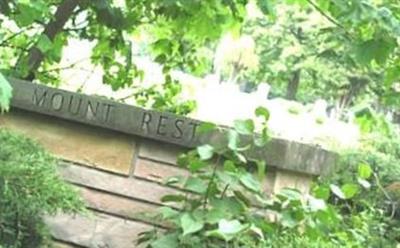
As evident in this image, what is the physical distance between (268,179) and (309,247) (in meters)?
0.42

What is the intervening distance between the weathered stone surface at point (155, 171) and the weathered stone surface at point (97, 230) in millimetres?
165

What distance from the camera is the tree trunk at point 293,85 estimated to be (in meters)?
29.2

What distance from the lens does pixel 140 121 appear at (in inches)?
105

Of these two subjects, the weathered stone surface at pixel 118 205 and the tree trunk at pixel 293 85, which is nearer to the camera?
the weathered stone surface at pixel 118 205

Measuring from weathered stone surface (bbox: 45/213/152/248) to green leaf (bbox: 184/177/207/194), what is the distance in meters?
0.33

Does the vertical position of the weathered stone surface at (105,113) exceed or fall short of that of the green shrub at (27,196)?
it exceeds it

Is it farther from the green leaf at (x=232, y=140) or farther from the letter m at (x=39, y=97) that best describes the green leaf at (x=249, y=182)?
the letter m at (x=39, y=97)

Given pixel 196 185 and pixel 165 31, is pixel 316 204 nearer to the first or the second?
pixel 196 185

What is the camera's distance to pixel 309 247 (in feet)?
7.47

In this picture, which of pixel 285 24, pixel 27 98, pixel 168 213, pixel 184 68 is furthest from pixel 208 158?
pixel 285 24

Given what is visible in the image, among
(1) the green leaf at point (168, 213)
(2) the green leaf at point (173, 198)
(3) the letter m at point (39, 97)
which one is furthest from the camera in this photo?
(3) the letter m at point (39, 97)

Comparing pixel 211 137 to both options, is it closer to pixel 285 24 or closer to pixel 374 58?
pixel 374 58

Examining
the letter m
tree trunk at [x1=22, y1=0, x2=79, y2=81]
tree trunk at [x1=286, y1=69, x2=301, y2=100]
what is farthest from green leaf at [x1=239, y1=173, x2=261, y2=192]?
tree trunk at [x1=286, y1=69, x2=301, y2=100]

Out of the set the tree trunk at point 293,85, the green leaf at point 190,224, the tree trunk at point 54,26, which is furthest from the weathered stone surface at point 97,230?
the tree trunk at point 293,85
